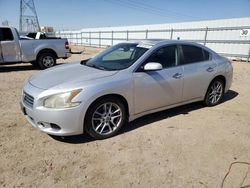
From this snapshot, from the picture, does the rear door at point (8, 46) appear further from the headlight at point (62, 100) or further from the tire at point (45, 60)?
the headlight at point (62, 100)

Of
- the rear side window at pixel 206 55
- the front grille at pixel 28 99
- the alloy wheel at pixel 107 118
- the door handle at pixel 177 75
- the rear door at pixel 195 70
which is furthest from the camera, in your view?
the rear side window at pixel 206 55

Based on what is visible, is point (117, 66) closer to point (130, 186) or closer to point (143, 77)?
point (143, 77)

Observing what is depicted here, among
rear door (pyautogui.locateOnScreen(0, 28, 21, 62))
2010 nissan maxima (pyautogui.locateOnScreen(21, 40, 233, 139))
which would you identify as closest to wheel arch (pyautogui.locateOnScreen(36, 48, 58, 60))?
rear door (pyautogui.locateOnScreen(0, 28, 21, 62))

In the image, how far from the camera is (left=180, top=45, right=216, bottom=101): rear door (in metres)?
4.77

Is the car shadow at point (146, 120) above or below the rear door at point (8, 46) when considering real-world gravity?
below

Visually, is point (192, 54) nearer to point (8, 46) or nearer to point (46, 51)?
point (46, 51)

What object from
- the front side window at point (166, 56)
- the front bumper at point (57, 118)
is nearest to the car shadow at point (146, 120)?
the front bumper at point (57, 118)

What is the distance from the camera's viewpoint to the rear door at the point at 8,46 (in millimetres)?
9609

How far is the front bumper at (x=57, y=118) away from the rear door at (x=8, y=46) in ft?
23.5

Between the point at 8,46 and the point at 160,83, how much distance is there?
309 inches

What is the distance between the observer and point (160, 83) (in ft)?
14.0

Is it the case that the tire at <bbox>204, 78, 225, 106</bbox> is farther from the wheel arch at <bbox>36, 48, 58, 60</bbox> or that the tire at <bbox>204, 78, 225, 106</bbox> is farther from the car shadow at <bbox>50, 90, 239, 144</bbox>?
the wheel arch at <bbox>36, 48, 58, 60</bbox>

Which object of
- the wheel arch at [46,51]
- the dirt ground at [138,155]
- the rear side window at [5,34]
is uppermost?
the rear side window at [5,34]

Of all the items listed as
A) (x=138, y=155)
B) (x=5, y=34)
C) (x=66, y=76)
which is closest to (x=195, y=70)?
(x=138, y=155)
